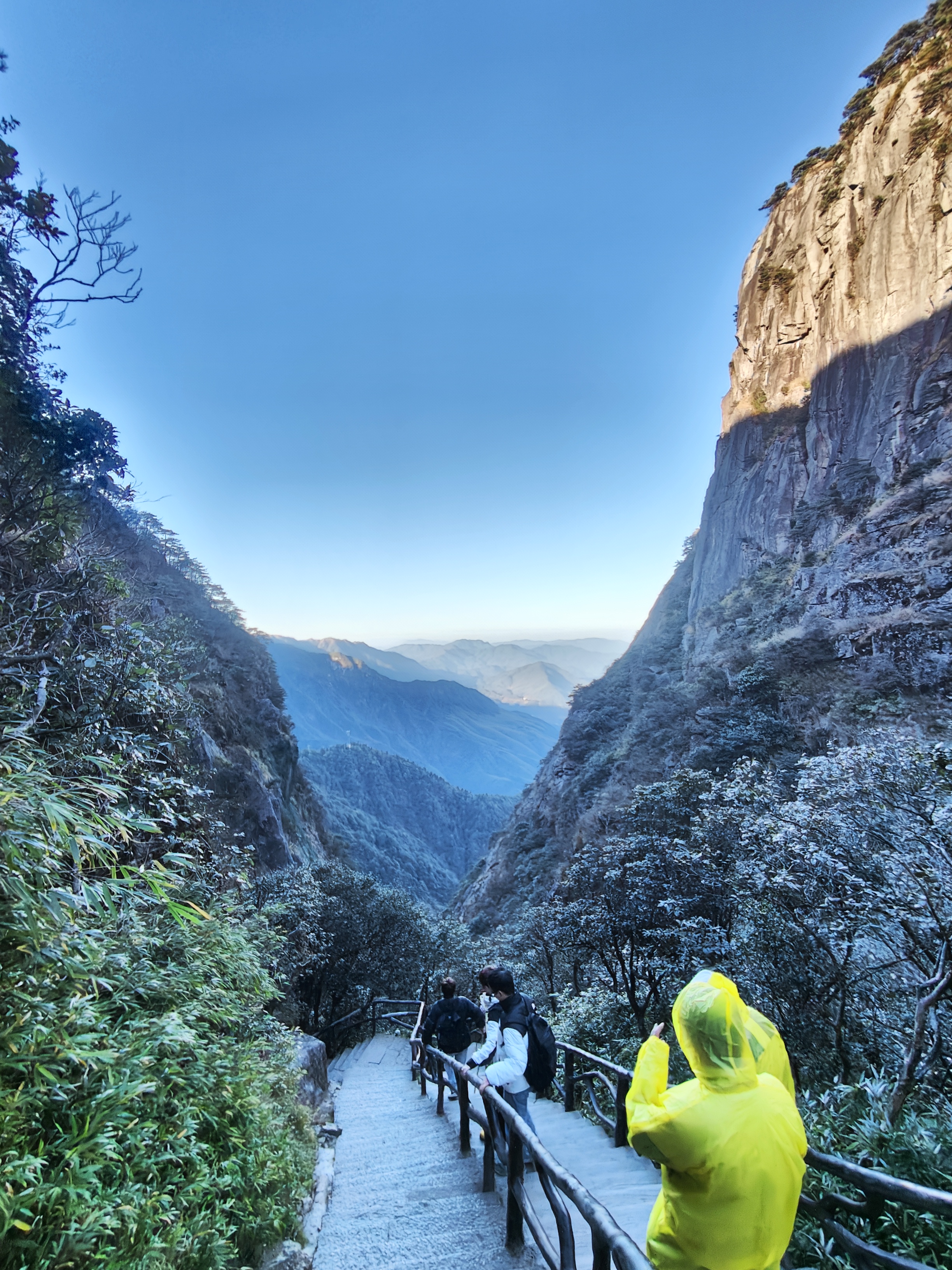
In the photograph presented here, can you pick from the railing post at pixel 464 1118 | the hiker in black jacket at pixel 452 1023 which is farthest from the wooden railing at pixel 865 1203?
the hiker in black jacket at pixel 452 1023

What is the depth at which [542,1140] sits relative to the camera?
15.1 feet

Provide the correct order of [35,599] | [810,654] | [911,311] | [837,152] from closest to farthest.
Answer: [35,599] → [810,654] → [911,311] → [837,152]

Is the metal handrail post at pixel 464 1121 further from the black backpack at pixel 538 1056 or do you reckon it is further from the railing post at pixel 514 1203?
the railing post at pixel 514 1203

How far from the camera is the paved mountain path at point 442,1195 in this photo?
2730mm

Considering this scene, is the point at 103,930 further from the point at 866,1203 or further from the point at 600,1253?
the point at 866,1203

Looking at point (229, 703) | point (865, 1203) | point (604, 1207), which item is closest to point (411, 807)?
point (229, 703)

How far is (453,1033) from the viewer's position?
4.98 meters

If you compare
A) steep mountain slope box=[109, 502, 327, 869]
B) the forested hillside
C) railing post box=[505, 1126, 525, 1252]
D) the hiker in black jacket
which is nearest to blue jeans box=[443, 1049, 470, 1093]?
the hiker in black jacket

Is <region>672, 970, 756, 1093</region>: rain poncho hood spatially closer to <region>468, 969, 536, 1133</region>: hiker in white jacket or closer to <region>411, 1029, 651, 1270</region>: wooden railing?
<region>411, 1029, 651, 1270</region>: wooden railing

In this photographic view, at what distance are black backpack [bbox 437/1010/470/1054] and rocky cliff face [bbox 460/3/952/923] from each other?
1171 cm

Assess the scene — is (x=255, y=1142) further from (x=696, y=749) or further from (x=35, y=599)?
(x=696, y=749)

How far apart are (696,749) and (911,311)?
679 inches

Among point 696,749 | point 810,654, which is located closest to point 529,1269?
point 696,749

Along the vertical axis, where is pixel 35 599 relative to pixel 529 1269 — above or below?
above
